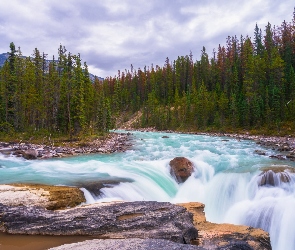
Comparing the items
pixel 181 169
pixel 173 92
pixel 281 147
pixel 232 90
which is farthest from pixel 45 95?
pixel 173 92

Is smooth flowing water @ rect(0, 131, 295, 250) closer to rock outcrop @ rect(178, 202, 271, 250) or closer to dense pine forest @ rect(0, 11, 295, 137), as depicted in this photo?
rock outcrop @ rect(178, 202, 271, 250)

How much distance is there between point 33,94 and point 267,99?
157ft

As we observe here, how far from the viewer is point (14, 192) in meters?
9.31

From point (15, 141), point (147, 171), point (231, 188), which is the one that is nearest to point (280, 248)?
point (231, 188)

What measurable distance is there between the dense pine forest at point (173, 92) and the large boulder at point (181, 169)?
80.6 ft

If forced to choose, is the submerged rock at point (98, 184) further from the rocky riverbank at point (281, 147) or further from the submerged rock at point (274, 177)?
the rocky riverbank at point (281, 147)

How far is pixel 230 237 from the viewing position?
24.2 feet

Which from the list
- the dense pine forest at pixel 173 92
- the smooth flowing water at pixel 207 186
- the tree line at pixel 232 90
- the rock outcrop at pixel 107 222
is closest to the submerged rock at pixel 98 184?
the smooth flowing water at pixel 207 186

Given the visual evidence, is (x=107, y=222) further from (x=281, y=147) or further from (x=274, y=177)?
(x=281, y=147)

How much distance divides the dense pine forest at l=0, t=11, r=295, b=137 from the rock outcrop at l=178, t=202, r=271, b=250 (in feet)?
→ 110

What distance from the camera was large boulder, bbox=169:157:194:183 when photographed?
677 inches

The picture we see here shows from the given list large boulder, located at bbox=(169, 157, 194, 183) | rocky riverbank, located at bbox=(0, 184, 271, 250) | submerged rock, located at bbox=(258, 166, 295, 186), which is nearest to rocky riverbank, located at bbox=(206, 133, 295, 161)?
submerged rock, located at bbox=(258, 166, 295, 186)

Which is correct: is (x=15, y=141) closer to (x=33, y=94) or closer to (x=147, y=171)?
(x=33, y=94)

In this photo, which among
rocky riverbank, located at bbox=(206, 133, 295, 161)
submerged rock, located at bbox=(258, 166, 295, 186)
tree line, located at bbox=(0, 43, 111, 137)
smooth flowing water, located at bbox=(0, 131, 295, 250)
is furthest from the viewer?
tree line, located at bbox=(0, 43, 111, 137)
